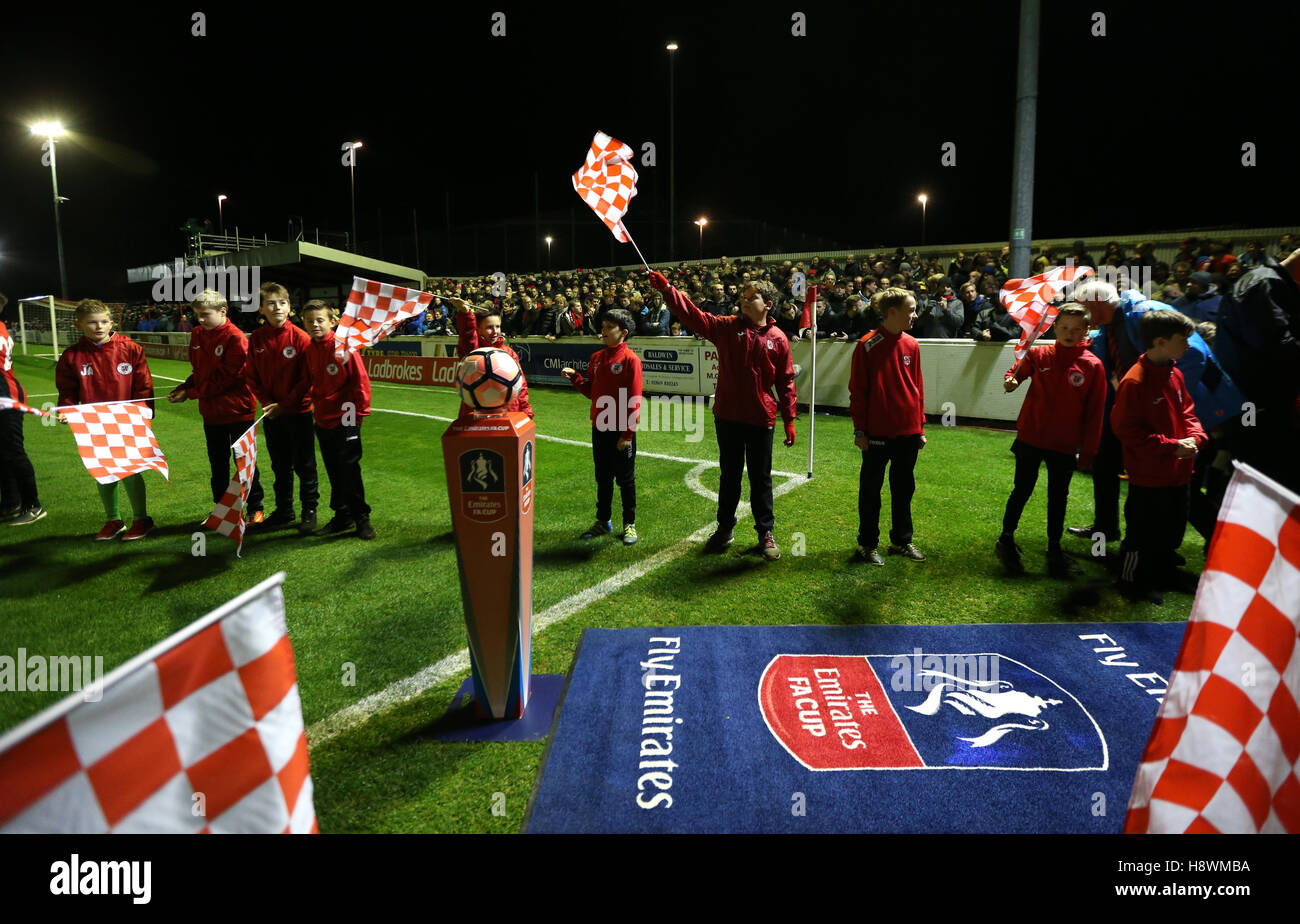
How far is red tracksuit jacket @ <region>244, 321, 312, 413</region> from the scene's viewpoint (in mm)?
5672

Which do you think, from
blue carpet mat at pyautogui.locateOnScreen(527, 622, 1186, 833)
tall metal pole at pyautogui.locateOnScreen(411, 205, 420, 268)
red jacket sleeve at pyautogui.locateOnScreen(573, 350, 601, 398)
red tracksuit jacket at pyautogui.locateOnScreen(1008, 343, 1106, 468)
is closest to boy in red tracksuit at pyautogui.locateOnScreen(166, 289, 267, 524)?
red jacket sleeve at pyautogui.locateOnScreen(573, 350, 601, 398)

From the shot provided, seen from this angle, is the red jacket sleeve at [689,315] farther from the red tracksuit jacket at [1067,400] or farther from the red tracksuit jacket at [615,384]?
the red tracksuit jacket at [1067,400]

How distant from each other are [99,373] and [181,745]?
20.2 feet

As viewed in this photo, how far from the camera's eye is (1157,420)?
4.22m

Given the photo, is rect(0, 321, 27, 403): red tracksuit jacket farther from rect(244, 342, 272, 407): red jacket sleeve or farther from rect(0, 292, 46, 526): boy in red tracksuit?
rect(244, 342, 272, 407): red jacket sleeve

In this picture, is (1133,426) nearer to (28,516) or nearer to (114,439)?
(114,439)

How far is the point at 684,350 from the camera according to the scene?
535 inches

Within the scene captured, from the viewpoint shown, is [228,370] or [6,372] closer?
[228,370]

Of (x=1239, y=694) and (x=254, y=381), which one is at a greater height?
(x=254, y=381)

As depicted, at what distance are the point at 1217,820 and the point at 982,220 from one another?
2761 centimetres

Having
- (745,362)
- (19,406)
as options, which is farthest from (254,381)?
(745,362)

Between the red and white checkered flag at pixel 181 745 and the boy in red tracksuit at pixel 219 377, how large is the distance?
17.1 feet

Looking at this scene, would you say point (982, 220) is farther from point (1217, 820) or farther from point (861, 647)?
point (1217, 820)

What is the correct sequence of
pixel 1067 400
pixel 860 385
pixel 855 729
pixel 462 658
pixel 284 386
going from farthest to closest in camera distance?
1. pixel 284 386
2. pixel 860 385
3. pixel 1067 400
4. pixel 462 658
5. pixel 855 729
